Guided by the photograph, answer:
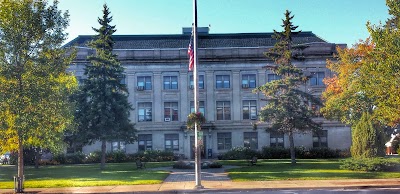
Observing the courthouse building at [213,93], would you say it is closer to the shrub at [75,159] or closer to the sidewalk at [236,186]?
the shrub at [75,159]

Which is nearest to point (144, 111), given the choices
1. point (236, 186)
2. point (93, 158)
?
point (93, 158)

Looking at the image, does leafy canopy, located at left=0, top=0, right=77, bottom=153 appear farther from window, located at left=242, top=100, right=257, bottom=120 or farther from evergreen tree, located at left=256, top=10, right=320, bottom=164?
window, located at left=242, top=100, right=257, bottom=120

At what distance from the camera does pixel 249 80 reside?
5575cm

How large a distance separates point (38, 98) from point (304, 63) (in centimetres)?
4005

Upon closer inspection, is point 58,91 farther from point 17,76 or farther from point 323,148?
point 323,148

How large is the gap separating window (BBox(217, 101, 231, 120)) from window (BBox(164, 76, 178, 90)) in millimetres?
5671

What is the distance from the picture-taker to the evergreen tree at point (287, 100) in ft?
119

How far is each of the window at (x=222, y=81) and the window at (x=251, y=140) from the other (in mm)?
6390

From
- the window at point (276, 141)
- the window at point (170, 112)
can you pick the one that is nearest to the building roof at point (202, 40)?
the window at point (170, 112)

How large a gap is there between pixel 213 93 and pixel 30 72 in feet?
117

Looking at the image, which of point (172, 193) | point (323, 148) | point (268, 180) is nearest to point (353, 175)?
point (268, 180)

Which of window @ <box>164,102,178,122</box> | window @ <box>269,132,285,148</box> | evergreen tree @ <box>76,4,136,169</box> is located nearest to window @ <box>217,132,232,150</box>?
window @ <box>269,132,285,148</box>

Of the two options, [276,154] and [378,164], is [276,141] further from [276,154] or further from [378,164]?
[378,164]

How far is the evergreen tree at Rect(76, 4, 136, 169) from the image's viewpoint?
37.2 metres
